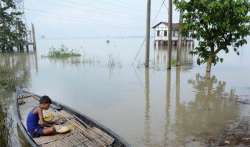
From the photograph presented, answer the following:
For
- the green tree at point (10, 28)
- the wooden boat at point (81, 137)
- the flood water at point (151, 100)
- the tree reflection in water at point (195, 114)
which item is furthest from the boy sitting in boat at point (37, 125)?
the green tree at point (10, 28)

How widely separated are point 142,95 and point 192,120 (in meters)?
3.81

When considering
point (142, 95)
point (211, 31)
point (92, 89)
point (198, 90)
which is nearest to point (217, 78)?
point (211, 31)

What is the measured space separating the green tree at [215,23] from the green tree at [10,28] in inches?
646

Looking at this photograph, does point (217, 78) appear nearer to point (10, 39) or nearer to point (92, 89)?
point (92, 89)

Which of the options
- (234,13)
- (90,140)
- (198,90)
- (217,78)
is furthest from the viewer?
(217,78)

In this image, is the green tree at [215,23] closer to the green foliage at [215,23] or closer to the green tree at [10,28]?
the green foliage at [215,23]

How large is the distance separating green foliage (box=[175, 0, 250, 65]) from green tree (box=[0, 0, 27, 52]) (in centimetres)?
1640

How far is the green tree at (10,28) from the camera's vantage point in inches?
1000

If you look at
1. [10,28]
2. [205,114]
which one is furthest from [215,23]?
[10,28]

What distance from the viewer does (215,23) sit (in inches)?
565

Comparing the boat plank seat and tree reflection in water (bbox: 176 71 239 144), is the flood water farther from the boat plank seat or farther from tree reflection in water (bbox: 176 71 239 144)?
the boat plank seat

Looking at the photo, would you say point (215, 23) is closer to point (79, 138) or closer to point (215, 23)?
point (215, 23)

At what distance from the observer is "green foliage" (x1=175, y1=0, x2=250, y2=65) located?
13742 mm

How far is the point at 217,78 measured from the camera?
15953 mm
